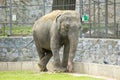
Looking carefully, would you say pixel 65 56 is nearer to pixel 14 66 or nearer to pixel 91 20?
pixel 91 20

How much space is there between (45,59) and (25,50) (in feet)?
6.97

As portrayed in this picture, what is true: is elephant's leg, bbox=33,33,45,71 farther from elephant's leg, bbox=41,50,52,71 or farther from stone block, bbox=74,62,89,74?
stone block, bbox=74,62,89,74

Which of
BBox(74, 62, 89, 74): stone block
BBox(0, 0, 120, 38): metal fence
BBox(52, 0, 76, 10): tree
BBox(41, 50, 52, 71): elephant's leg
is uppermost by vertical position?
BBox(52, 0, 76, 10): tree

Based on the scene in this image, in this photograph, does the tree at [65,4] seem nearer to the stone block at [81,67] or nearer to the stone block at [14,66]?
the stone block at [14,66]

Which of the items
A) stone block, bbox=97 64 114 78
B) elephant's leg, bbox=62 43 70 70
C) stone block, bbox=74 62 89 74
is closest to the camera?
stone block, bbox=97 64 114 78

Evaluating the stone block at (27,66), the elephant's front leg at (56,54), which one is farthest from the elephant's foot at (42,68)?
the stone block at (27,66)

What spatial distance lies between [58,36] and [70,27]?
65 cm

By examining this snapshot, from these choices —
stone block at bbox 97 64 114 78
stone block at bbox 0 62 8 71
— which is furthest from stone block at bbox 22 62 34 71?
stone block at bbox 97 64 114 78

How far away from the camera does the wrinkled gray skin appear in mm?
17344

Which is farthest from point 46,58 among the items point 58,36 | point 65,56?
point 58,36

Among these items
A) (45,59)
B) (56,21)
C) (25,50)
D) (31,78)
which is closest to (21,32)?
(25,50)

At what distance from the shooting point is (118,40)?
56.8 feet

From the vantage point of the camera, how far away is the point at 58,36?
1770cm

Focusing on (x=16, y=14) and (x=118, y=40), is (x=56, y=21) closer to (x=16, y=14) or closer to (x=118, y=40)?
(x=118, y=40)
